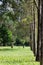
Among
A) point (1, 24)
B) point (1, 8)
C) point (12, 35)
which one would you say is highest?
point (1, 8)

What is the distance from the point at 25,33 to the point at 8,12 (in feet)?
35.0

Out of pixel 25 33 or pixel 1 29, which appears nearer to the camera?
pixel 1 29

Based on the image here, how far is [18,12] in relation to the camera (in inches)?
1412

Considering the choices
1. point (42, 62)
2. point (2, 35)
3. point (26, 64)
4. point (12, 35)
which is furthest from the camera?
point (12, 35)

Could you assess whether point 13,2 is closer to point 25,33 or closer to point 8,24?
point 8,24

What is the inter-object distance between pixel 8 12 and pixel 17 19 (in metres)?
1.54

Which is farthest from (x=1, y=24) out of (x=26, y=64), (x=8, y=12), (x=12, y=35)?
(x=26, y=64)

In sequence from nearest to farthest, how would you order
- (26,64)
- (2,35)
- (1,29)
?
(26,64)
(1,29)
(2,35)

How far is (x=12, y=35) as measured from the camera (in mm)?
49844

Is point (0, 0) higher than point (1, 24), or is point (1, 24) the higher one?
point (0, 0)

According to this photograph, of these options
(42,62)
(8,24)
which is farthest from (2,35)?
(42,62)

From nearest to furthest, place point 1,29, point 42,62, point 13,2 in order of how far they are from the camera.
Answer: point 42,62, point 13,2, point 1,29

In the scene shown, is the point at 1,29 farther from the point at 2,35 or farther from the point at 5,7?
the point at 5,7

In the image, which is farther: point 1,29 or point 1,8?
point 1,29
